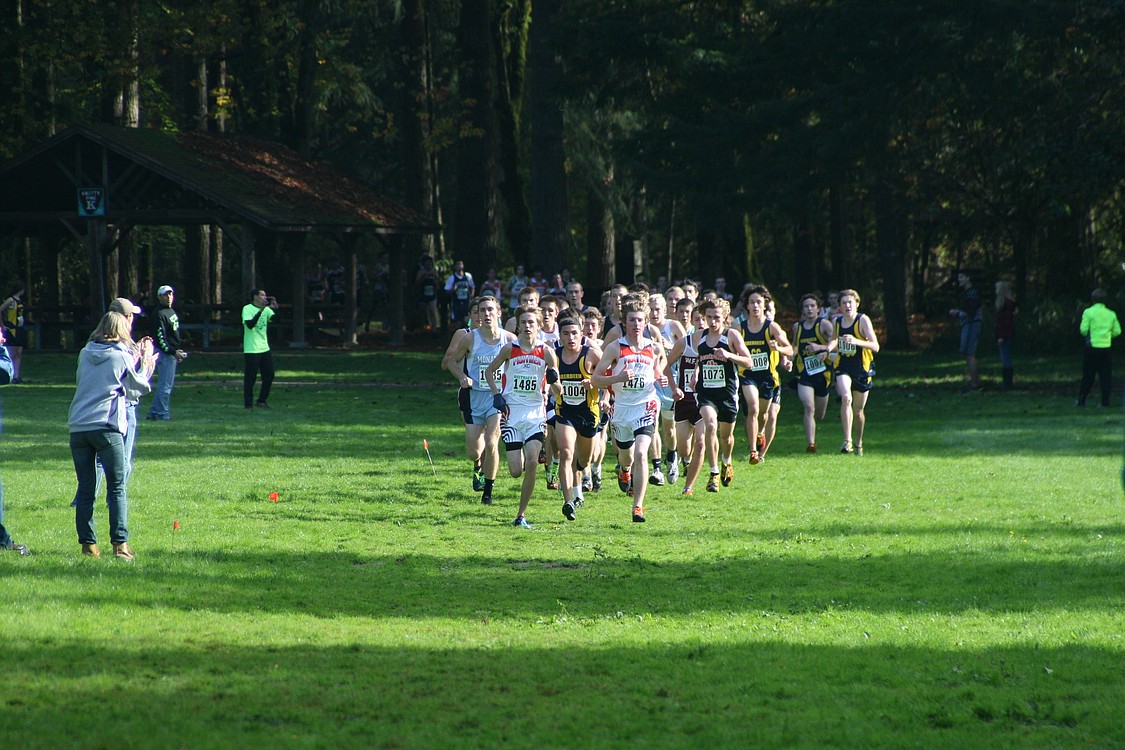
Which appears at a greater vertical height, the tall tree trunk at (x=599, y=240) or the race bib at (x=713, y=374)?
the tall tree trunk at (x=599, y=240)

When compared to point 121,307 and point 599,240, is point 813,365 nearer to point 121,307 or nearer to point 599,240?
point 121,307

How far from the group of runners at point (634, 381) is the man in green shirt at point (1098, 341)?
7356 millimetres

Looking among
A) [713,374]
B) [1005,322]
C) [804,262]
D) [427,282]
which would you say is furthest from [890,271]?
[713,374]

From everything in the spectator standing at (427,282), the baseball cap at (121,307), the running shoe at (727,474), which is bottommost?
the running shoe at (727,474)

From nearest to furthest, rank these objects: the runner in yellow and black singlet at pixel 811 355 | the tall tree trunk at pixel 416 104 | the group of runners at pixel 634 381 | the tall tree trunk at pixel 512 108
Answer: the group of runners at pixel 634 381, the runner in yellow and black singlet at pixel 811 355, the tall tree trunk at pixel 416 104, the tall tree trunk at pixel 512 108

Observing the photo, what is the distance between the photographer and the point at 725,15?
35.4 metres

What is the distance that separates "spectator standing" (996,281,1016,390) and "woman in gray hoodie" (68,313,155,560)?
2099 cm

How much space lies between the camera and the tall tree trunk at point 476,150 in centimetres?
3850

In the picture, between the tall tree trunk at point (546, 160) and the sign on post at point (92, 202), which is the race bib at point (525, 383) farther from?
the sign on post at point (92, 202)

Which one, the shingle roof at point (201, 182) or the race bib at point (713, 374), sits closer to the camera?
the race bib at point (713, 374)

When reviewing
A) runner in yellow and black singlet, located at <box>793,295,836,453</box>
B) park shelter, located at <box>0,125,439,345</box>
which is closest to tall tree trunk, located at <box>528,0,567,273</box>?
park shelter, located at <box>0,125,439,345</box>

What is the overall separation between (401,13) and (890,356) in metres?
20.1

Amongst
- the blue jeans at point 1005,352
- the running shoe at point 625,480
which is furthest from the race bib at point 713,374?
the blue jeans at point 1005,352

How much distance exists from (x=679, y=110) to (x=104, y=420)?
23739mm
